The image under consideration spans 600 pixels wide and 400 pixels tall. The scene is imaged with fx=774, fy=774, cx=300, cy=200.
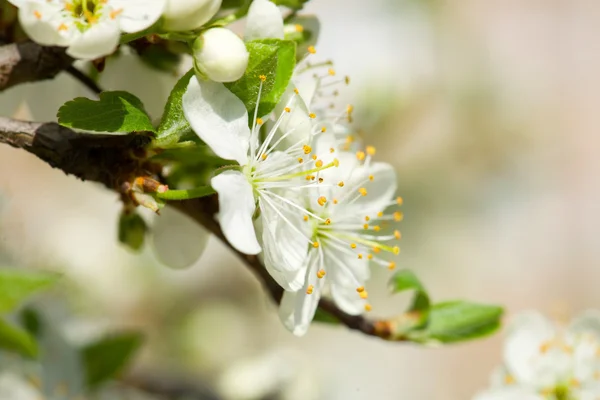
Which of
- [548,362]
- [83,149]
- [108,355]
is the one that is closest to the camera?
[83,149]

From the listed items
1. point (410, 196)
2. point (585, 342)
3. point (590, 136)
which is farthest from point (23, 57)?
point (590, 136)

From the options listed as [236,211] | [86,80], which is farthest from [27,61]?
[236,211]

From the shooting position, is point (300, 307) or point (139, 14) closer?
point (139, 14)

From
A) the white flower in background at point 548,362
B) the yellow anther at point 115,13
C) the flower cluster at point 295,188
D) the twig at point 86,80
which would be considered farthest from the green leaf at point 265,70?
the white flower in background at point 548,362

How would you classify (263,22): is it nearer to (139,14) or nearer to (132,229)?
(139,14)

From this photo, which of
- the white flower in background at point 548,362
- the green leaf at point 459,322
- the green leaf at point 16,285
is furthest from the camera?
the white flower in background at point 548,362

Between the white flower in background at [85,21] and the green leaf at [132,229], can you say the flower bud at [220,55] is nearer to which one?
the white flower in background at [85,21]

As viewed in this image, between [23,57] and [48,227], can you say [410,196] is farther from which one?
[23,57]
